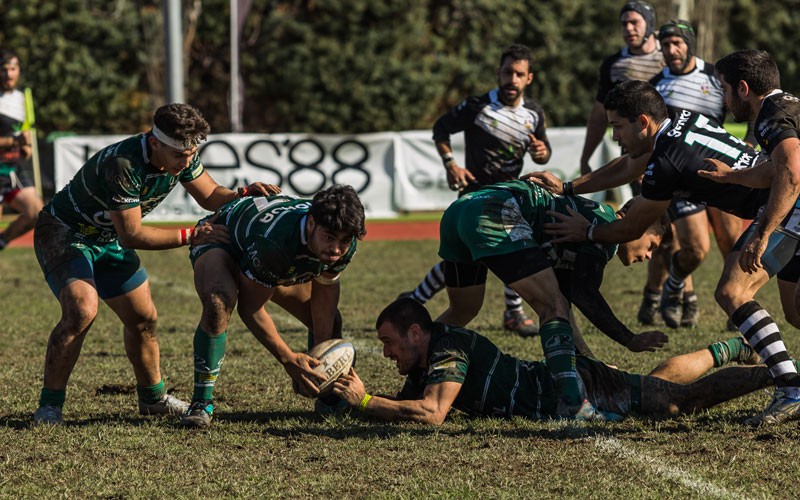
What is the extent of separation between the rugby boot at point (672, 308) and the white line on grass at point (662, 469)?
12.6ft

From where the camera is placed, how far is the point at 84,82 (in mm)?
25984

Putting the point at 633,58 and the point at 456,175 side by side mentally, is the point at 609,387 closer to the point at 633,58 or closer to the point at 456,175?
the point at 456,175

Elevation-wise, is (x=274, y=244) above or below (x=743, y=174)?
below

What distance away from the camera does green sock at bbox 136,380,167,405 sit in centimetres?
675

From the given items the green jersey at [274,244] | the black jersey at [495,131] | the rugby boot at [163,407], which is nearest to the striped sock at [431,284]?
the black jersey at [495,131]

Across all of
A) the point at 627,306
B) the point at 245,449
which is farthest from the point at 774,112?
the point at 627,306

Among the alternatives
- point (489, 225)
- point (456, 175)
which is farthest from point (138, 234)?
point (456, 175)

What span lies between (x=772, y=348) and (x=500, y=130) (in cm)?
418

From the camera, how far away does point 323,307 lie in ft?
21.1

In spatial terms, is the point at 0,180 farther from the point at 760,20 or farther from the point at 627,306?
the point at 760,20

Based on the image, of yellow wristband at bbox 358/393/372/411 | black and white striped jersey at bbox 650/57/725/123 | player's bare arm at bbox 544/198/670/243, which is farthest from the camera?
black and white striped jersey at bbox 650/57/725/123

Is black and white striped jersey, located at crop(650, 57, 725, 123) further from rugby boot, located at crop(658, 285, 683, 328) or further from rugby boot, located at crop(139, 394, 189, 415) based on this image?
rugby boot, located at crop(139, 394, 189, 415)

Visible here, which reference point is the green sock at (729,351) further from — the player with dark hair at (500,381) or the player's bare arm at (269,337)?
the player's bare arm at (269,337)

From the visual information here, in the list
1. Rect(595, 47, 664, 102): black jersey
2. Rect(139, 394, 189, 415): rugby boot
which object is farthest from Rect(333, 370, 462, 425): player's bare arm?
Rect(595, 47, 664, 102): black jersey
